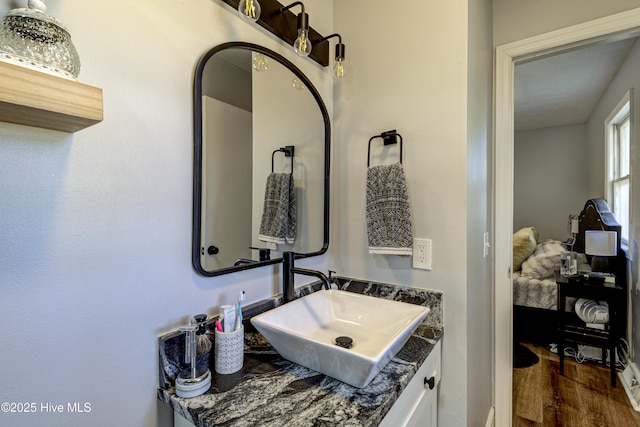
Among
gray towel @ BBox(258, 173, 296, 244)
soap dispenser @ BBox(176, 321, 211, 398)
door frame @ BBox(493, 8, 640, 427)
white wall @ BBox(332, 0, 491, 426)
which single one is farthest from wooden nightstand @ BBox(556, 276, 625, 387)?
soap dispenser @ BBox(176, 321, 211, 398)

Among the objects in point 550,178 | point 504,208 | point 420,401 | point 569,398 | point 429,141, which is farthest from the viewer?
point 550,178

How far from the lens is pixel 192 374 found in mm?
767

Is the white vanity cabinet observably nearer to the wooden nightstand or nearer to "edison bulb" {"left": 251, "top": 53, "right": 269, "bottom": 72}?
"edison bulb" {"left": 251, "top": 53, "right": 269, "bottom": 72}

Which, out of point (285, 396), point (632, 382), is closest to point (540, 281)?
point (632, 382)

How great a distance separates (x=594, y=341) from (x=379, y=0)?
307 centimetres

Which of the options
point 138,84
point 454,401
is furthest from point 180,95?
point 454,401

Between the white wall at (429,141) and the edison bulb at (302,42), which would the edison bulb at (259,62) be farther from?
the white wall at (429,141)

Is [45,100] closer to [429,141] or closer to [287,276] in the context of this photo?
[287,276]

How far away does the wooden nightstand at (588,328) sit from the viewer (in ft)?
7.48

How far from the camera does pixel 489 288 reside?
1627 millimetres

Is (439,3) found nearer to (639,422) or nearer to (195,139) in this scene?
(195,139)

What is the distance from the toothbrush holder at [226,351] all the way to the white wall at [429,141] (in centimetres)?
73

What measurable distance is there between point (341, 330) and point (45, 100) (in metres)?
1.09

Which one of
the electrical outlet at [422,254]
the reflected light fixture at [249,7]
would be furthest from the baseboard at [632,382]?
the reflected light fixture at [249,7]
